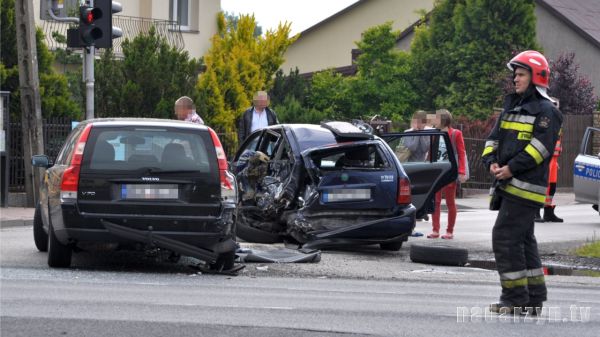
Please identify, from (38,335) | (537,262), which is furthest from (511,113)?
(38,335)

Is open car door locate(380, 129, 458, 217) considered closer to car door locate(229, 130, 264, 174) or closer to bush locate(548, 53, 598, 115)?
car door locate(229, 130, 264, 174)

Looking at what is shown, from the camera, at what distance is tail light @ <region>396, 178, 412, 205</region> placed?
47.0 feet

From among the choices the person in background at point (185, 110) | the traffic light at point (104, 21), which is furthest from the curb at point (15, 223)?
the person in background at point (185, 110)

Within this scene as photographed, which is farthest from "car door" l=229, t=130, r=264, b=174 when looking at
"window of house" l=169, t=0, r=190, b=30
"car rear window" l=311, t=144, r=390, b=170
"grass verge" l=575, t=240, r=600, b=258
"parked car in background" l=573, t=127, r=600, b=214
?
"window of house" l=169, t=0, r=190, b=30

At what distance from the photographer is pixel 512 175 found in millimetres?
9242

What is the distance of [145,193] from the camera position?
37.8ft

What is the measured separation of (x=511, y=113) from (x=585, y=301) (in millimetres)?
2039

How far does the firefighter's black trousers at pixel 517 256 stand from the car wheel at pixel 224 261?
3326mm

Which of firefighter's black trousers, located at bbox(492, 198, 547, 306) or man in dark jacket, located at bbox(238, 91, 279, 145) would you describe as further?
man in dark jacket, located at bbox(238, 91, 279, 145)

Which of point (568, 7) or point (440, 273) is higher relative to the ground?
point (568, 7)

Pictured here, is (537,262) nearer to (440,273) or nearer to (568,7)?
(440,273)

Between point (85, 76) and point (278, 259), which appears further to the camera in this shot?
point (85, 76)

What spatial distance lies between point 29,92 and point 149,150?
929 centimetres

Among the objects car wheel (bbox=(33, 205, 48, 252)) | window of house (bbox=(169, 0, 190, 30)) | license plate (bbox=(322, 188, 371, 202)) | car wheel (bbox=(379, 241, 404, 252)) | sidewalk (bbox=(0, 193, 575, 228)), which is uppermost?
window of house (bbox=(169, 0, 190, 30))
